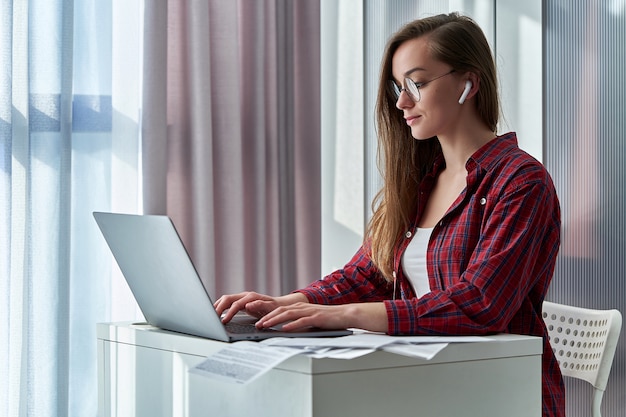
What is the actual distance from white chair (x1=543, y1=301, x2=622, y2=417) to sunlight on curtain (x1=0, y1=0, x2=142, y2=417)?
1.15 meters

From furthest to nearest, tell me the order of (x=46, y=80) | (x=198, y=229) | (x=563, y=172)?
(x=563, y=172), (x=198, y=229), (x=46, y=80)

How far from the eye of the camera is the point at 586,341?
204 cm

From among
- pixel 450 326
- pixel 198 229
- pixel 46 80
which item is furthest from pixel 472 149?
pixel 46 80

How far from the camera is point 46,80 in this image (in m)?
2.20

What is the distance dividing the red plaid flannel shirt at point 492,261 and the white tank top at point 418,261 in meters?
0.02

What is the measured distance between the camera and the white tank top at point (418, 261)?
63.4 inches

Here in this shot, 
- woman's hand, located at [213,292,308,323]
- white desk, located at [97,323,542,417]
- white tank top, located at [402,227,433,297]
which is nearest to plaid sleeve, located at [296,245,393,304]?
white tank top, located at [402,227,433,297]

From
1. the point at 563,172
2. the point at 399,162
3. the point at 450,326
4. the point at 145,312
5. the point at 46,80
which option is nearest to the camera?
the point at 450,326

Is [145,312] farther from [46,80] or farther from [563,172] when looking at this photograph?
[563,172]

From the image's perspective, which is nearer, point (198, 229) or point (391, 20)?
point (198, 229)

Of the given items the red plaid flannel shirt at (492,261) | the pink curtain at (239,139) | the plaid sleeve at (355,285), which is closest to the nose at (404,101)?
the red plaid flannel shirt at (492,261)

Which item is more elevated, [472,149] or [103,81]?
[103,81]

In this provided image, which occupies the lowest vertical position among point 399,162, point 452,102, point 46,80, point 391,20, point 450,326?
point 450,326

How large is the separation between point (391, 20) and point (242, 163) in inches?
31.0
